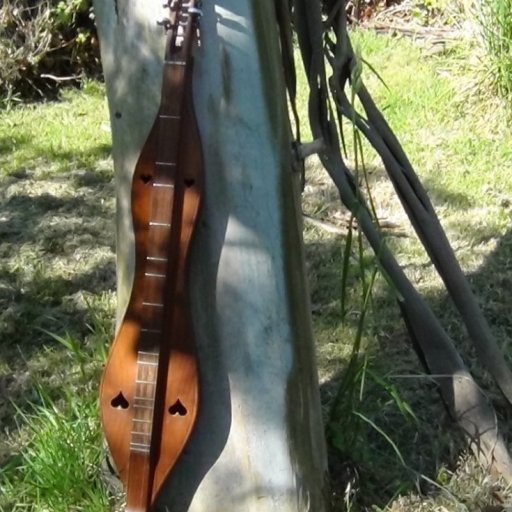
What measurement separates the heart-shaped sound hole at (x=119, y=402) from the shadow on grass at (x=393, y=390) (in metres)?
0.79

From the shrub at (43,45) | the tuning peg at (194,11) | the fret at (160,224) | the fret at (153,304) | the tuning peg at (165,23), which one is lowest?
the fret at (153,304)

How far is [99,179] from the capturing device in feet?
21.7

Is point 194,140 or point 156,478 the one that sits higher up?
point 194,140

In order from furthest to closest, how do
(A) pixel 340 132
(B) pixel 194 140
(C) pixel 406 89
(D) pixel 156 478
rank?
(C) pixel 406 89 → (A) pixel 340 132 → (D) pixel 156 478 → (B) pixel 194 140

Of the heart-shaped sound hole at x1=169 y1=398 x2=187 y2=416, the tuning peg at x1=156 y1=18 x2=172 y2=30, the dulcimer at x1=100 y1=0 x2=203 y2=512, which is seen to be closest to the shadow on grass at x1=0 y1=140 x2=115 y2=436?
the dulcimer at x1=100 y1=0 x2=203 y2=512

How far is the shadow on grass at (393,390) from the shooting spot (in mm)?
3795

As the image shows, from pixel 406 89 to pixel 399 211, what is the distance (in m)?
1.81

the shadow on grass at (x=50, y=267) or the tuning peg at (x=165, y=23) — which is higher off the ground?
the tuning peg at (x=165, y=23)

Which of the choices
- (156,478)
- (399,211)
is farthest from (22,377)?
(399,211)

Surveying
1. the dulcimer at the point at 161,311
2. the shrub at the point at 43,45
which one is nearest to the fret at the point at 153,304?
the dulcimer at the point at 161,311

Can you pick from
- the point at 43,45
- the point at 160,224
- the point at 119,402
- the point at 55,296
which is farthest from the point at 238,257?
the point at 43,45

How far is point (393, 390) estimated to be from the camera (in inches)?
144

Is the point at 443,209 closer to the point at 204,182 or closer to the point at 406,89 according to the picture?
the point at 406,89

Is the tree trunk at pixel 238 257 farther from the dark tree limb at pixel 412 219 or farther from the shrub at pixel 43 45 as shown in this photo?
the shrub at pixel 43 45
